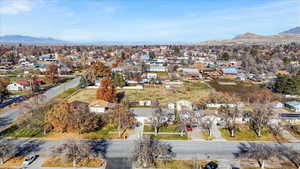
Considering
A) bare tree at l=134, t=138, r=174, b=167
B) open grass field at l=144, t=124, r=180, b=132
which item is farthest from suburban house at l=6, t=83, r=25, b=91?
bare tree at l=134, t=138, r=174, b=167

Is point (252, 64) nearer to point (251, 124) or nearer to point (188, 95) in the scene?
point (188, 95)

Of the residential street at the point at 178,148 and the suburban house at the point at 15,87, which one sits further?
the suburban house at the point at 15,87

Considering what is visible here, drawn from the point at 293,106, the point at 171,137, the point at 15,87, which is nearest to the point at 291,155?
the point at 171,137

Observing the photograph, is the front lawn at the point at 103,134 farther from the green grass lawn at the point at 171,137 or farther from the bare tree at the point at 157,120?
the green grass lawn at the point at 171,137

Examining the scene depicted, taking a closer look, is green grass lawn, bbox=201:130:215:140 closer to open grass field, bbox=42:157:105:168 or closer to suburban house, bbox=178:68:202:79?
open grass field, bbox=42:157:105:168

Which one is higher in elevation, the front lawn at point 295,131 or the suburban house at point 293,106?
the suburban house at point 293,106

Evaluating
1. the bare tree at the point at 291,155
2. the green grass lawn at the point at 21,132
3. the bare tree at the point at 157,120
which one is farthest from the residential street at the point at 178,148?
the bare tree at the point at 157,120
